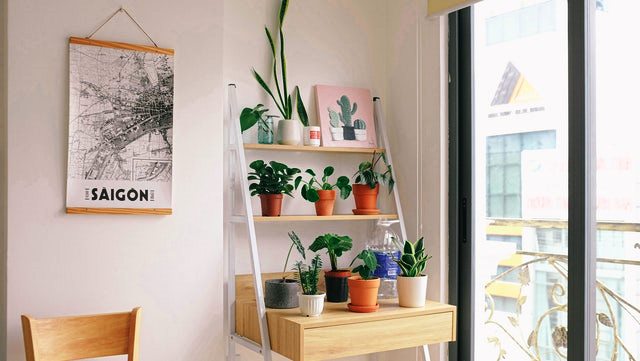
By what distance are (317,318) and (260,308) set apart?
25 centimetres

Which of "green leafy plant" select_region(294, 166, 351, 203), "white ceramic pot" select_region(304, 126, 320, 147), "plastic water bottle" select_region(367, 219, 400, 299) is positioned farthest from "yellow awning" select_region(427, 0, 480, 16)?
"plastic water bottle" select_region(367, 219, 400, 299)

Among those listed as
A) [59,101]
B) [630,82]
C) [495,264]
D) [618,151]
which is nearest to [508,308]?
[495,264]

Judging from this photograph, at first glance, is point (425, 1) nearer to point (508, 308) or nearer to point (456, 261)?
point (456, 261)

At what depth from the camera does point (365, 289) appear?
2.65 meters

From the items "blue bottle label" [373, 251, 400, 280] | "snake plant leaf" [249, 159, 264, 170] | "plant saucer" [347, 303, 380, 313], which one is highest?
"snake plant leaf" [249, 159, 264, 170]

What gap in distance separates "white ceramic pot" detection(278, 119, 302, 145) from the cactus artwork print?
7.3 inches

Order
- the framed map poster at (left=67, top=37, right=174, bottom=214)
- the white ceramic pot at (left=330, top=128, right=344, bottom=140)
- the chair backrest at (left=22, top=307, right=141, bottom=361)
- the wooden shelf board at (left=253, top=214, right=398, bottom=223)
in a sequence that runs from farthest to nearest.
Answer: the white ceramic pot at (left=330, top=128, right=344, bottom=140), the wooden shelf board at (left=253, top=214, right=398, bottom=223), the framed map poster at (left=67, top=37, right=174, bottom=214), the chair backrest at (left=22, top=307, right=141, bottom=361)

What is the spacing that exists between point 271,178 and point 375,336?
79 cm

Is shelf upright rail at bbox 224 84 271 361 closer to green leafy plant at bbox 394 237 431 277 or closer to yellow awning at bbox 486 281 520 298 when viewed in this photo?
green leafy plant at bbox 394 237 431 277

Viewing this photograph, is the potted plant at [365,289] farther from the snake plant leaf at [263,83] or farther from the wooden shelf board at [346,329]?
the snake plant leaf at [263,83]

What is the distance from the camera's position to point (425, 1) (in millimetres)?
3182

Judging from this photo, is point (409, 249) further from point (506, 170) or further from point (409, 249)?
point (506, 170)

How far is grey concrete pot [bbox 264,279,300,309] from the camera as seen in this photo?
2.74 metres

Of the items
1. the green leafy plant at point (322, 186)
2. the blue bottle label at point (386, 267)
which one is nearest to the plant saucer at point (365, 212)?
the green leafy plant at point (322, 186)
